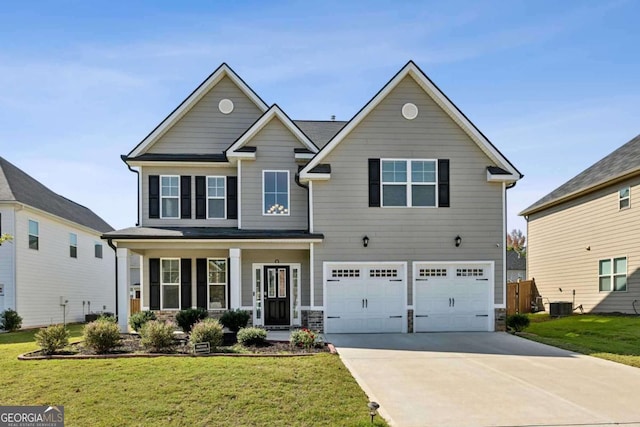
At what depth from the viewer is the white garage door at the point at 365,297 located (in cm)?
1647

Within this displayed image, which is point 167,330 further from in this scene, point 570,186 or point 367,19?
point 570,186

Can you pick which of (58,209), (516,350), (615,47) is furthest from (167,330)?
(58,209)

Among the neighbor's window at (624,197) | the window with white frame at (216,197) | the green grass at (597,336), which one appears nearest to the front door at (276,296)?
the window with white frame at (216,197)

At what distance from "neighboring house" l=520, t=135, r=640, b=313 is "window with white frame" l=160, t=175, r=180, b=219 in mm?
17284

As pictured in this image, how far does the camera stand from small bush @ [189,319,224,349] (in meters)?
12.1

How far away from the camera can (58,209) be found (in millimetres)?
26109

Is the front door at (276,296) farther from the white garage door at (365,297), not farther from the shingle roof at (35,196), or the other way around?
the shingle roof at (35,196)

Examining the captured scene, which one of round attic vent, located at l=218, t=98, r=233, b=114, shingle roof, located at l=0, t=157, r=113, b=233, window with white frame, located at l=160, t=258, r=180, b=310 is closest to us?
window with white frame, located at l=160, t=258, r=180, b=310

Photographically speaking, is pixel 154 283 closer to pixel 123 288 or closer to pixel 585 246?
pixel 123 288

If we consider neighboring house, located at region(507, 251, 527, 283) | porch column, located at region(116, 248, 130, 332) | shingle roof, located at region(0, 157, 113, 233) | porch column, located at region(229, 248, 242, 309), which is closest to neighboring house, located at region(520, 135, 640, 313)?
porch column, located at region(229, 248, 242, 309)

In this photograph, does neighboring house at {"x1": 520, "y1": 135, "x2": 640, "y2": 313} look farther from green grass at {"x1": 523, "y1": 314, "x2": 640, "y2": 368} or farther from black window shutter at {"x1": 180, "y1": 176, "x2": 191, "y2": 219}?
black window shutter at {"x1": 180, "y1": 176, "x2": 191, "y2": 219}

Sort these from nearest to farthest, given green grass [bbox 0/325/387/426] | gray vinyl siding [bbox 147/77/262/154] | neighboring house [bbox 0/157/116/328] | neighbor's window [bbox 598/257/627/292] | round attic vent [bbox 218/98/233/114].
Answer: green grass [bbox 0/325/387/426] → gray vinyl siding [bbox 147/77/262/154] → round attic vent [bbox 218/98/233/114] → neighbor's window [bbox 598/257/627/292] → neighboring house [bbox 0/157/116/328]

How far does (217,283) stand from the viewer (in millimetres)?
18375

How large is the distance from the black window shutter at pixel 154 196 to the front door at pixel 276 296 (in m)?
4.43
